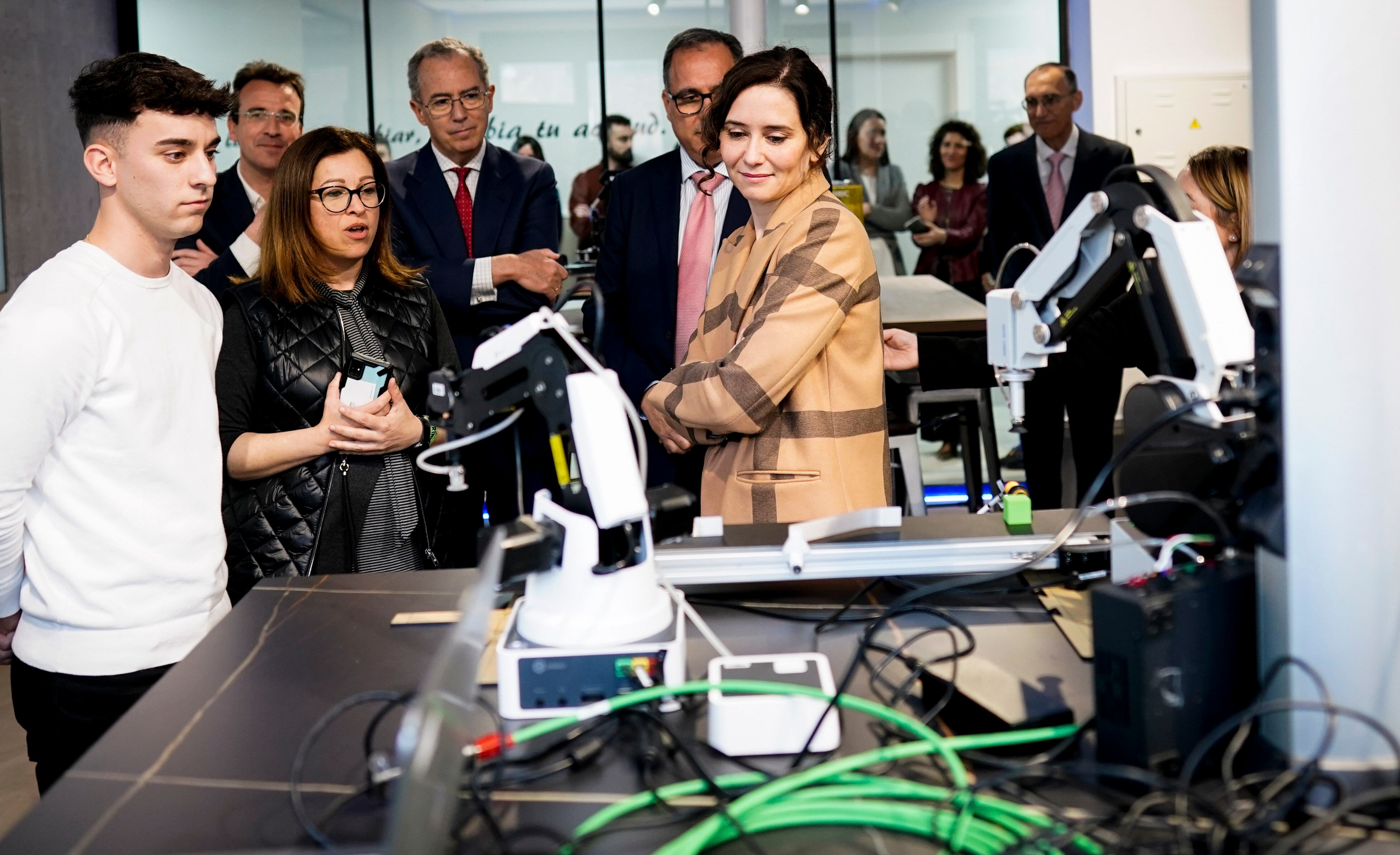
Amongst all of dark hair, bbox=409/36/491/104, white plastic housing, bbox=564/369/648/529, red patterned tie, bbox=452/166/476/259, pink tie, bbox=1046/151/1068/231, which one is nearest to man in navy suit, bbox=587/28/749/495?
red patterned tie, bbox=452/166/476/259

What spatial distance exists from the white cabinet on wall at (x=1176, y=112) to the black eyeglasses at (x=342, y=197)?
18.7ft

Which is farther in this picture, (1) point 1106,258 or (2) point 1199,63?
(2) point 1199,63

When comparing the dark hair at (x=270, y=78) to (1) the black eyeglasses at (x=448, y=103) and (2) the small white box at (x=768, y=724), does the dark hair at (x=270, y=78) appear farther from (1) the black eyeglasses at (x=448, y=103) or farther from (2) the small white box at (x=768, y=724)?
(2) the small white box at (x=768, y=724)

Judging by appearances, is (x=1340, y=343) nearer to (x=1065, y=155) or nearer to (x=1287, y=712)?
(x=1287, y=712)

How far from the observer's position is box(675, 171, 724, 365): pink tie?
280cm

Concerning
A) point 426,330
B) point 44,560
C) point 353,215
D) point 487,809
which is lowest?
point 487,809

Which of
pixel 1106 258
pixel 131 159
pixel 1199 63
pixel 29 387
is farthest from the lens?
pixel 1199 63

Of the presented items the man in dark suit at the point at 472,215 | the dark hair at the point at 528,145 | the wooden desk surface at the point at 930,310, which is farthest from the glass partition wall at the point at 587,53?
the man in dark suit at the point at 472,215

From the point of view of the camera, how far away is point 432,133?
10.4 ft

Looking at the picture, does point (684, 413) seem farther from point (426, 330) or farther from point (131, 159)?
point (131, 159)

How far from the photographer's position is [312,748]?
1126 millimetres

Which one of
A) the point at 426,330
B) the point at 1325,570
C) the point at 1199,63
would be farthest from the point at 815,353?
the point at 1199,63

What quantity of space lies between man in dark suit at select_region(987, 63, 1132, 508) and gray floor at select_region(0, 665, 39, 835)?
3206mm

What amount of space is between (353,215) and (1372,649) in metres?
1.90
